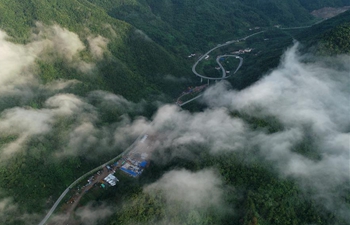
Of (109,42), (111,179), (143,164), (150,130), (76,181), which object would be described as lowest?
(143,164)

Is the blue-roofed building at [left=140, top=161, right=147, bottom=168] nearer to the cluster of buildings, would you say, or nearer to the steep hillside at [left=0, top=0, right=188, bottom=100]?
the cluster of buildings

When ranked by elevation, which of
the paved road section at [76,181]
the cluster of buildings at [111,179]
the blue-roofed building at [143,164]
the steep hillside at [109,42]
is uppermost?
the steep hillside at [109,42]

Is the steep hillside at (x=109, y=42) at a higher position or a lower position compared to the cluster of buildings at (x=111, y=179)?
higher

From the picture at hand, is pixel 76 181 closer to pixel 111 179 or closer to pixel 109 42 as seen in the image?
pixel 111 179

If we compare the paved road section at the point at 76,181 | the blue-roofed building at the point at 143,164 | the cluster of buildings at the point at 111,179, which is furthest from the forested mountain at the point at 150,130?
the blue-roofed building at the point at 143,164

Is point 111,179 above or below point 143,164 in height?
above

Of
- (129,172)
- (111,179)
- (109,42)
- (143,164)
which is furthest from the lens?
(109,42)

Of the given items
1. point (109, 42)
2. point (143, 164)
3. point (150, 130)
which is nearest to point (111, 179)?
point (143, 164)

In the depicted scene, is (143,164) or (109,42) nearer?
(143,164)

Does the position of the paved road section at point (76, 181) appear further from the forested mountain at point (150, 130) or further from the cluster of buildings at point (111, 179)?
the cluster of buildings at point (111, 179)
